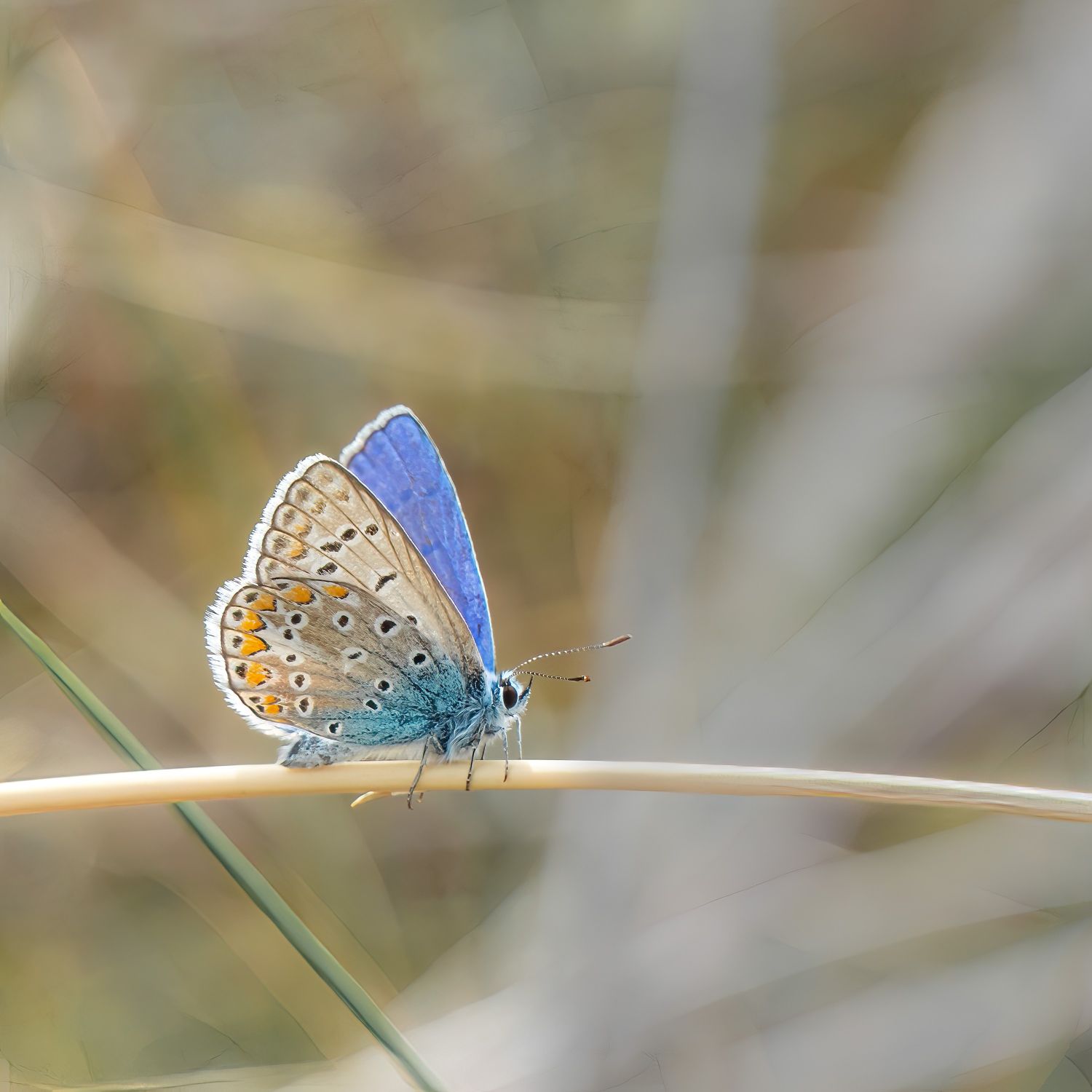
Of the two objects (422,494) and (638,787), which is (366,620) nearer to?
(422,494)

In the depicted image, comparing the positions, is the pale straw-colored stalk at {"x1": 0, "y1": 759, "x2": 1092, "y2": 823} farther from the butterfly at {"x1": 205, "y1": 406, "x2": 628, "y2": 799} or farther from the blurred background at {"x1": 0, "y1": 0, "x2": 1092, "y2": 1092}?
the blurred background at {"x1": 0, "y1": 0, "x2": 1092, "y2": 1092}

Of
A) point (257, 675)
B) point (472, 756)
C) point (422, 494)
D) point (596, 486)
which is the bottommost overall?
point (472, 756)

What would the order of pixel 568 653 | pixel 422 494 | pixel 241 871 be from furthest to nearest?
pixel 568 653 → pixel 422 494 → pixel 241 871

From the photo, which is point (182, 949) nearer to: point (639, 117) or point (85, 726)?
point (85, 726)

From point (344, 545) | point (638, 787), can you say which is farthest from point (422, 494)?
point (638, 787)

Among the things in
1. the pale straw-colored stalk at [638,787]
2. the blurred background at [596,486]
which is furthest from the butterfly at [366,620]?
the blurred background at [596,486]

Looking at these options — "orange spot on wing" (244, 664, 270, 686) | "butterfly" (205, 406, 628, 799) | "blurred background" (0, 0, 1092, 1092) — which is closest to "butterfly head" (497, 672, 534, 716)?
"butterfly" (205, 406, 628, 799)

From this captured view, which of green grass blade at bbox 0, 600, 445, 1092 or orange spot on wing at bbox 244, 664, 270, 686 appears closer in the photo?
green grass blade at bbox 0, 600, 445, 1092

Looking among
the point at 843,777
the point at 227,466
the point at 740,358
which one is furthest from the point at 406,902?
the point at 740,358
